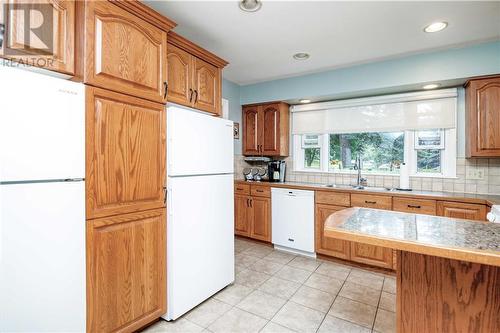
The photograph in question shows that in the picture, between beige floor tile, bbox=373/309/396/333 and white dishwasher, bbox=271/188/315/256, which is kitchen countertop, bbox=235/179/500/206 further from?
beige floor tile, bbox=373/309/396/333

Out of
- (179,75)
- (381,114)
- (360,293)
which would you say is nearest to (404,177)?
(381,114)

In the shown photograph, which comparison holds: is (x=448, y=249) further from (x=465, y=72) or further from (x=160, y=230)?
(x=465, y=72)

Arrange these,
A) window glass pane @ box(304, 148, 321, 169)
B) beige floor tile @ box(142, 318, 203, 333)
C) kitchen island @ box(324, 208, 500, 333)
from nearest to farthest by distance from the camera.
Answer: kitchen island @ box(324, 208, 500, 333) → beige floor tile @ box(142, 318, 203, 333) → window glass pane @ box(304, 148, 321, 169)

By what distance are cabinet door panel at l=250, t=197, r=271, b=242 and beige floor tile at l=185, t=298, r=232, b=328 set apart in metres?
1.52

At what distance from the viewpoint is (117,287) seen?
1592mm

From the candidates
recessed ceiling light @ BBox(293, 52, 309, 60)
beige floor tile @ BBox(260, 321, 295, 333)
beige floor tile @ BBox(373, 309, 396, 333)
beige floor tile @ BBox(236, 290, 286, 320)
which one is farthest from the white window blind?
beige floor tile @ BBox(260, 321, 295, 333)

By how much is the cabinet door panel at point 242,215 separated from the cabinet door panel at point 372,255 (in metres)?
1.55

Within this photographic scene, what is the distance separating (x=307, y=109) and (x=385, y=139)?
120 cm

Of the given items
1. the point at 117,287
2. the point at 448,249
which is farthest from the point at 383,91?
the point at 117,287

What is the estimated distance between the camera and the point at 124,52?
1608 millimetres

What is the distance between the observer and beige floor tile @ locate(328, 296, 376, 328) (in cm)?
199

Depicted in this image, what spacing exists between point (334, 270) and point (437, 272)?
5.83 feet

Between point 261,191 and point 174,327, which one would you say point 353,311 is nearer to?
point 174,327

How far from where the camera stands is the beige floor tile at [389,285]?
8.05 feet
